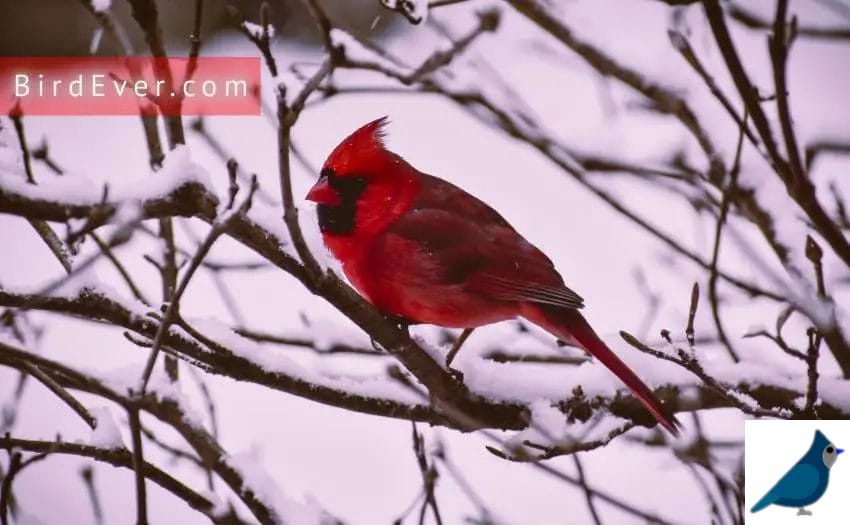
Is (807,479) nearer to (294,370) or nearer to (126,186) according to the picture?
(294,370)

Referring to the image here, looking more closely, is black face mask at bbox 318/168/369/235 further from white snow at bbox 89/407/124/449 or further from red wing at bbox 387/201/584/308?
white snow at bbox 89/407/124/449

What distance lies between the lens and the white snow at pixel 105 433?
4.98 feet

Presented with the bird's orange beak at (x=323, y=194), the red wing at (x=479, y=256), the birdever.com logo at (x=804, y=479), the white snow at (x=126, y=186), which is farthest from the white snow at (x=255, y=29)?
the birdever.com logo at (x=804, y=479)

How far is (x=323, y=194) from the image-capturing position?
158cm

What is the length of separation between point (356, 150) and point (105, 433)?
64 centimetres

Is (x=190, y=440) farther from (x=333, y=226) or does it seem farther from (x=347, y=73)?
(x=347, y=73)

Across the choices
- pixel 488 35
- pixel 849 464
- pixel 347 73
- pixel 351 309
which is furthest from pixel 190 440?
pixel 849 464

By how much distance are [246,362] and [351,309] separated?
29 centimetres

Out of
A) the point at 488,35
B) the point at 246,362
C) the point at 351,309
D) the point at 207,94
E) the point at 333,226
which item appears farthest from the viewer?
the point at 488,35

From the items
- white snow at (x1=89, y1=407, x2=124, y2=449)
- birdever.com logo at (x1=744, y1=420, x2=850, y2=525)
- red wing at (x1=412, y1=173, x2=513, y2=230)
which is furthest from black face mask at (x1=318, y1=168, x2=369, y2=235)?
birdever.com logo at (x1=744, y1=420, x2=850, y2=525)

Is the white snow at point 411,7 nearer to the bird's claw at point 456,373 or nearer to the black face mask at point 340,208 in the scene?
the black face mask at point 340,208

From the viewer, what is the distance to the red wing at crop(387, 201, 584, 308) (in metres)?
1.60

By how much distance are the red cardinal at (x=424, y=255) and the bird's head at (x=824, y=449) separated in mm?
259

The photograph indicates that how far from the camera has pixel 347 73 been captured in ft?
5.95
